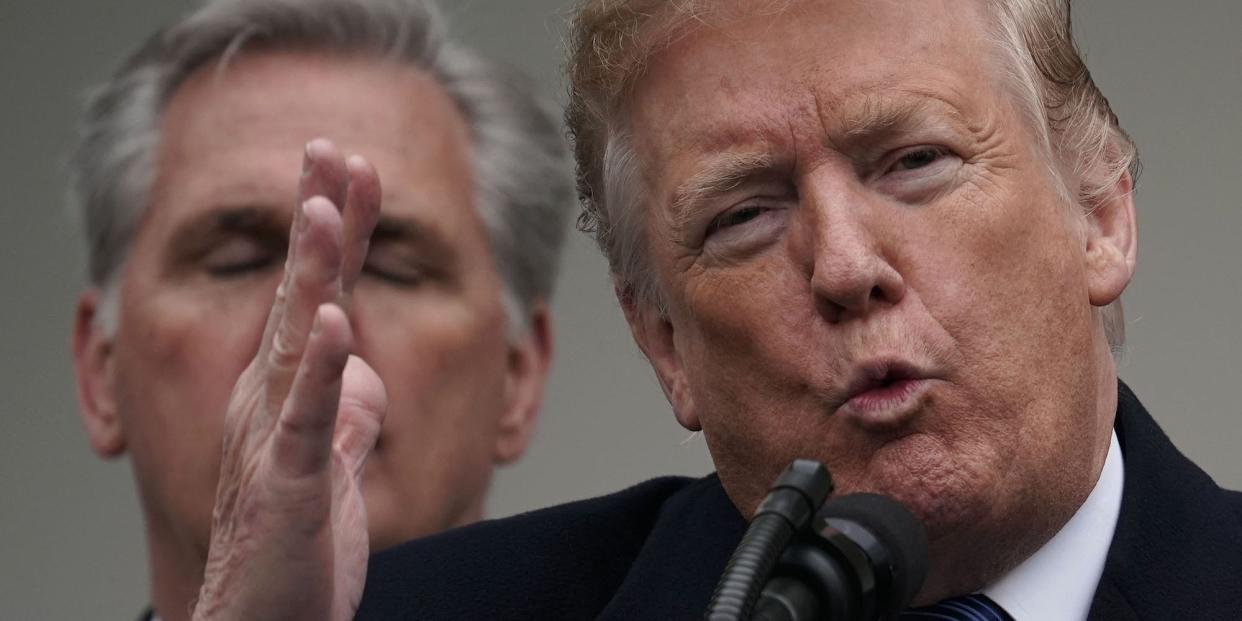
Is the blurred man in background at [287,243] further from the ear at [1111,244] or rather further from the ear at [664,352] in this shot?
the ear at [1111,244]

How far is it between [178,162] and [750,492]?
1461mm

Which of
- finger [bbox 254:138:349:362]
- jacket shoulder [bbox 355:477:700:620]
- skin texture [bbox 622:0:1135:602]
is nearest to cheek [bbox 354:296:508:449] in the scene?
jacket shoulder [bbox 355:477:700:620]

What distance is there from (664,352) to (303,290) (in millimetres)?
820

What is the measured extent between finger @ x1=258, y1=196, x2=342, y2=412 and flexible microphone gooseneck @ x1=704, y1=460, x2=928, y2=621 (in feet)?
2.14

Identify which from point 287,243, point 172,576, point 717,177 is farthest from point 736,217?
point 172,576

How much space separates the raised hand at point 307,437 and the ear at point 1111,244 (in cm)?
100

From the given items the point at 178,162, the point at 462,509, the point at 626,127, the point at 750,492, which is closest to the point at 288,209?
the point at 178,162

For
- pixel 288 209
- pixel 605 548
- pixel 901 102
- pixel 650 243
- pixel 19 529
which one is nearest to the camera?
pixel 901 102

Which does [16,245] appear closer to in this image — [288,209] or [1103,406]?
[288,209]

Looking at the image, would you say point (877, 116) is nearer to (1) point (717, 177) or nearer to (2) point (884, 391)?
(1) point (717, 177)

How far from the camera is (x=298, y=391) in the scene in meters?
2.21

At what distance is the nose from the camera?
238cm

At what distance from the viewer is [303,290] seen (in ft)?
7.39

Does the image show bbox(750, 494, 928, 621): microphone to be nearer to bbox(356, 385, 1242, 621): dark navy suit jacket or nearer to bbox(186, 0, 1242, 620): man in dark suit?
bbox(186, 0, 1242, 620): man in dark suit
